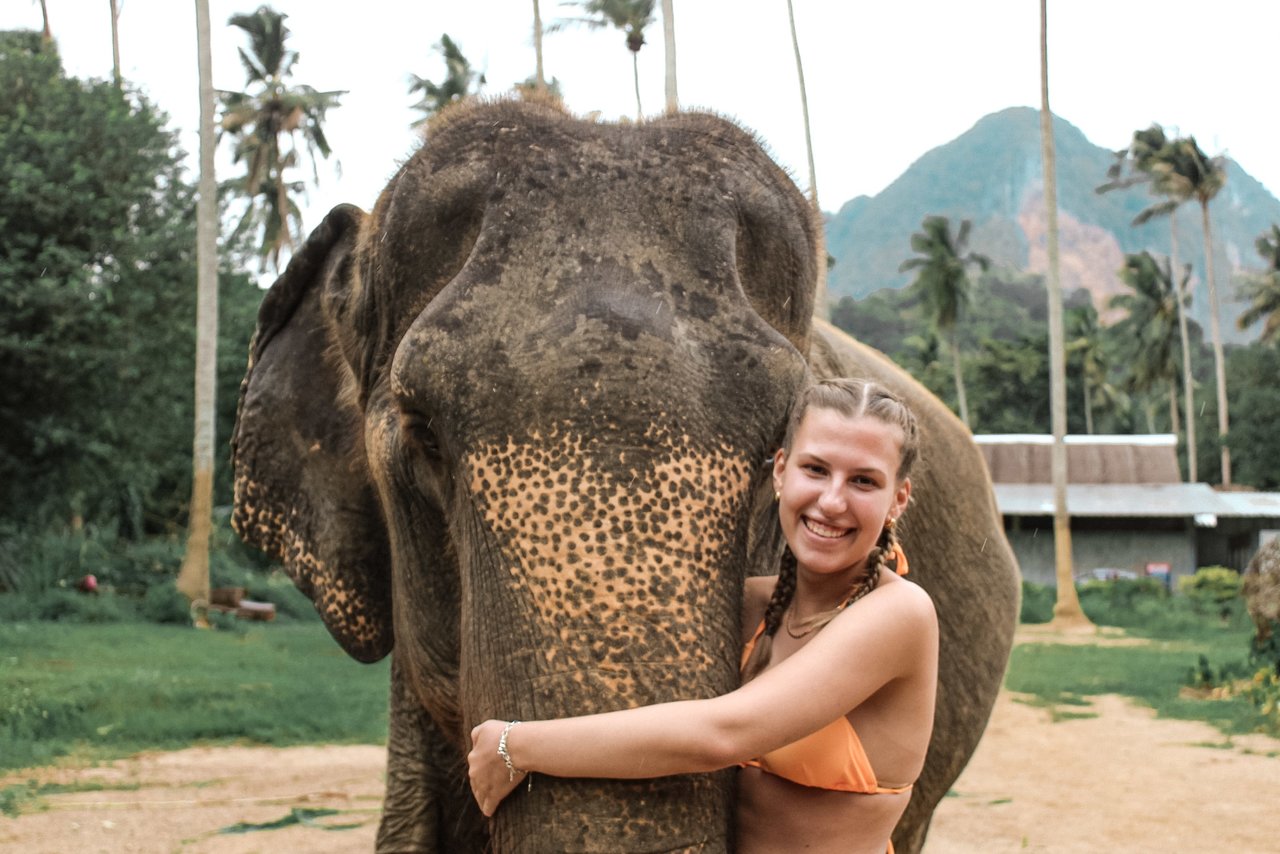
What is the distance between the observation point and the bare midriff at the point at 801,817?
73.5 inches

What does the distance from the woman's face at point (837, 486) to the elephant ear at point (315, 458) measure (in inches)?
55.5

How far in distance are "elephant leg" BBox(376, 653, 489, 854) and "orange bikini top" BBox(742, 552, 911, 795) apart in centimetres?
142

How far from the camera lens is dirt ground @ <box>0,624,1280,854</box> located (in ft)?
23.2

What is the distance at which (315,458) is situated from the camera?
10.6ft

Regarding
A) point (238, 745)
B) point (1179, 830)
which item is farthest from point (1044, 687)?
point (238, 745)

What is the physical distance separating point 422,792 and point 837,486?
171 cm

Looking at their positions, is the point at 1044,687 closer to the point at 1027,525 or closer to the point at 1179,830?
the point at 1179,830

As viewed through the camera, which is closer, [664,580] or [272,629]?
[664,580]

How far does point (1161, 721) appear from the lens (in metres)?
12.0

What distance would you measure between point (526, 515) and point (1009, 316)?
309 feet

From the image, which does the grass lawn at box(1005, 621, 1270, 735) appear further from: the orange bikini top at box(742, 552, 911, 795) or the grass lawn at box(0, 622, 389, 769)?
the orange bikini top at box(742, 552, 911, 795)

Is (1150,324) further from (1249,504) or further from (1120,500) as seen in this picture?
(1120,500)


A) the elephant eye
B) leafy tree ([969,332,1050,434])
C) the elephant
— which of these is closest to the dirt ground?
the elephant

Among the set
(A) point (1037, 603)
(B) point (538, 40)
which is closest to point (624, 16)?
(B) point (538, 40)
